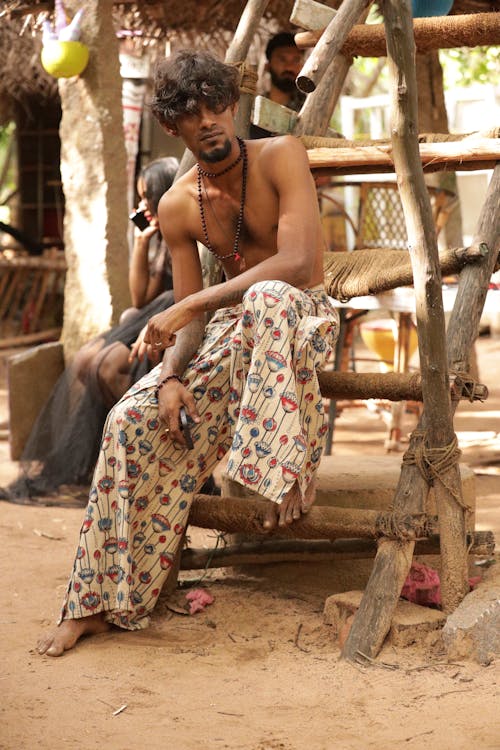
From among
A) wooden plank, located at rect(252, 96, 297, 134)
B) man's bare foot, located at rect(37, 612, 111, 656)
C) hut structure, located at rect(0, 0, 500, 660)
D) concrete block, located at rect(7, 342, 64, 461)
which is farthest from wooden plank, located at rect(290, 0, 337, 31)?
concrete block, located at rect(7, 342, 64, 461)

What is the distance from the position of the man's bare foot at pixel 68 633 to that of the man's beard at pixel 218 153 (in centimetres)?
149

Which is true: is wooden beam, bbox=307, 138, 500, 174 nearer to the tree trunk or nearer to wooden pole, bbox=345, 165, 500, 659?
wooden pole, bbox=345, 165, 500, 659

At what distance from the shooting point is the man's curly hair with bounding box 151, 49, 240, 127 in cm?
312

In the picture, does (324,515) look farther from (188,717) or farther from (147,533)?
(188,717)

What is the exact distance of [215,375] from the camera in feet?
10.6

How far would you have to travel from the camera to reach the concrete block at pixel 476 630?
2811 mm

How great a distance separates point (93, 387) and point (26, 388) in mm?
744

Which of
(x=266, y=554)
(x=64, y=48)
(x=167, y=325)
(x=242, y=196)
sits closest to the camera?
(x=167, y=325)

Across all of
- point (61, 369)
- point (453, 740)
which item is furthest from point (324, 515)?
point (61, 369)

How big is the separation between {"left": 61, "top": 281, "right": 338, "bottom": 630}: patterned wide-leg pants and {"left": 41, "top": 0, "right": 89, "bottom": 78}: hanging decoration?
291 centimetres

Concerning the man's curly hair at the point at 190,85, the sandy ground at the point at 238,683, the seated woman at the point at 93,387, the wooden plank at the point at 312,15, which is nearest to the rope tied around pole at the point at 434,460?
the sandy ground at the point at 238,683

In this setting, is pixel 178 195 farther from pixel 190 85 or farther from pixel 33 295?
pixel 33 295

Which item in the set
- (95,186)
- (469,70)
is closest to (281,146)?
(95,186)

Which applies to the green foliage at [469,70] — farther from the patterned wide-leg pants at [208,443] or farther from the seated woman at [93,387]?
the patterned wide-leg pants at [208,443]
